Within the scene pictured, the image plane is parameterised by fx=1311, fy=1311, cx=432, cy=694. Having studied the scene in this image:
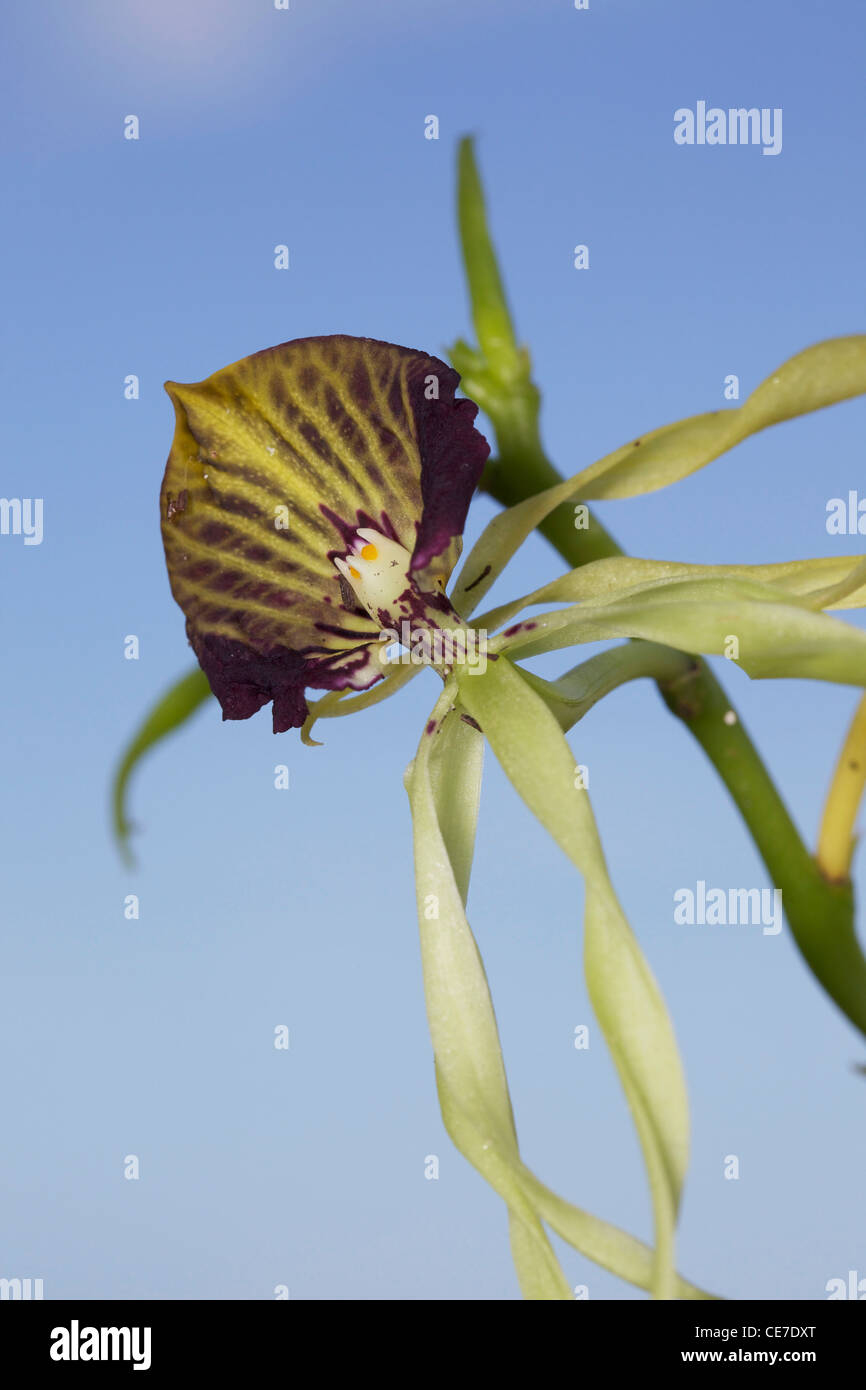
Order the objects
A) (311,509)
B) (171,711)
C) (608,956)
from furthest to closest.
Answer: (171,711)
(311,509)
(608,956)

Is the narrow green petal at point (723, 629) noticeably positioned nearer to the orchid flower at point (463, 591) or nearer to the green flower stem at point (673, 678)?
the orchid flower at point (463, 591)

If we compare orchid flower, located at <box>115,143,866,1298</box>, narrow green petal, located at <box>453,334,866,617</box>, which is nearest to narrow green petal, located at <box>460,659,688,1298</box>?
orchid flower, located at <box>115,143,866,1298</box>

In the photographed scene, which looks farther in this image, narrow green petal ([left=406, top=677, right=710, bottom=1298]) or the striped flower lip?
the striped flower lip

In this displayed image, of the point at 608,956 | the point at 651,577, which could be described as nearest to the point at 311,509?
the point at 651,577

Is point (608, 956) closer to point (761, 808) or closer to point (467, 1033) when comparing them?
point (467, 1033)

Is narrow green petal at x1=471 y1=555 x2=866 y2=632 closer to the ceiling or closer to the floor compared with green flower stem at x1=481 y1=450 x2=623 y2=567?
closer to the floor

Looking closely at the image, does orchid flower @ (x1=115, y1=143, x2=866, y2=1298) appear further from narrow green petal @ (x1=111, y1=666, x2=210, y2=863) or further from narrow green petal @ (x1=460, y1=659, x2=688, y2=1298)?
narrow green petal @ (x1=111, y1=666, x2=210, y2=863)

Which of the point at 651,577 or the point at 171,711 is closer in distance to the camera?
the point at 651,577

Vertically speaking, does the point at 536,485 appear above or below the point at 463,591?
above

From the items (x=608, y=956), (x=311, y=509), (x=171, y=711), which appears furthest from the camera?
(x=171, y=711)
